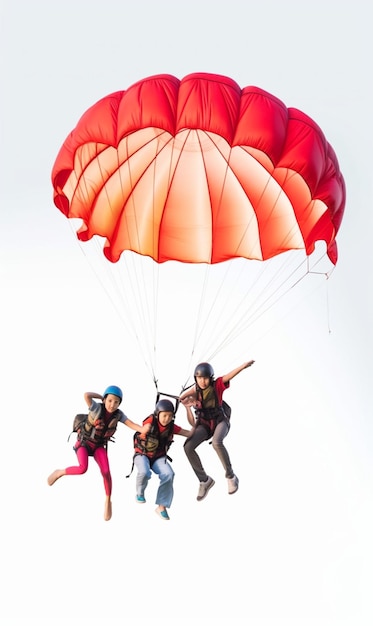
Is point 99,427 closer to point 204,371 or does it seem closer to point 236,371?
point 204,371

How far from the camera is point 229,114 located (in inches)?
452

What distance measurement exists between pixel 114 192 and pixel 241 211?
1541 millimetres

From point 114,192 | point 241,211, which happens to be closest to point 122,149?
point 114,192

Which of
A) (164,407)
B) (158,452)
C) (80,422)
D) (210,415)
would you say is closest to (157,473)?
(158,452)

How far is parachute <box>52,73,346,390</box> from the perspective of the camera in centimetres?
1156

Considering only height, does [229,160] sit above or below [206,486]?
above

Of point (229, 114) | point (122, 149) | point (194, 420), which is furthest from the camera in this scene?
point (122, 149)

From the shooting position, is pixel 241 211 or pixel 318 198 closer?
pixel 318 198

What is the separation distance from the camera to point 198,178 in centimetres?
1378

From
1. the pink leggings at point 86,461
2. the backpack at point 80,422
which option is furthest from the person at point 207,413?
the backpack at point 80,422

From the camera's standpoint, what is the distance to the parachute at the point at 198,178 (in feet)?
37.9

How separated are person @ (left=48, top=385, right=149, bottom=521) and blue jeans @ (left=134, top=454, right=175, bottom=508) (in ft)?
1.14

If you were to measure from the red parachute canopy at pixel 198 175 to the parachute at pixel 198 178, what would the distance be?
0.01 metres

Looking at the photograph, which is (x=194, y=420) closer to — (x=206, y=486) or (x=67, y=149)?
(x=206, y=486)
